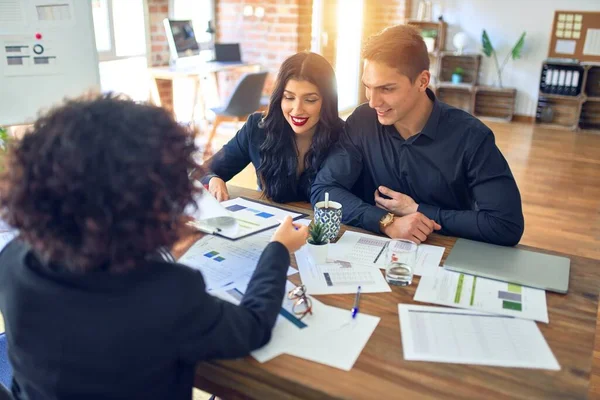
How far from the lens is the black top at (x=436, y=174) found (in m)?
1.58

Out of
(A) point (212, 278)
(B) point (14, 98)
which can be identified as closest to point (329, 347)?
(A) point (212, 278)

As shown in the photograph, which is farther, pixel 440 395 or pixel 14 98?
pixel 14 98

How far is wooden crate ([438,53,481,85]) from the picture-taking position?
7.41 metres

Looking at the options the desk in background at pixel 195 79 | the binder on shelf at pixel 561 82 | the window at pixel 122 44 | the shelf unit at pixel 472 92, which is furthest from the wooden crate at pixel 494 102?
the window at pixel 122 44

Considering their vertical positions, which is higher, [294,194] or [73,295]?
[73,295]

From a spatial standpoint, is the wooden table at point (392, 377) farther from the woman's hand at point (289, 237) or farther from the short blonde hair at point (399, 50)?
the short blonde hair at point (399, 50)

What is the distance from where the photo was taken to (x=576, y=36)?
6.90m

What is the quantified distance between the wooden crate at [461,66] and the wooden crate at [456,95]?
0.14 meters

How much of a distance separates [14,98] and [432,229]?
1.71 metres

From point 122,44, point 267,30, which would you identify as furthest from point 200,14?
point 122,44

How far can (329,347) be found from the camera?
100cm

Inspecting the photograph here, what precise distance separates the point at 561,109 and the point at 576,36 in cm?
93

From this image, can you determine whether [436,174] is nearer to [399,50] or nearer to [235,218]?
[399,50]

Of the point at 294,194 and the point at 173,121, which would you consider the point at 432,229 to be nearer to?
the point at 294,194
